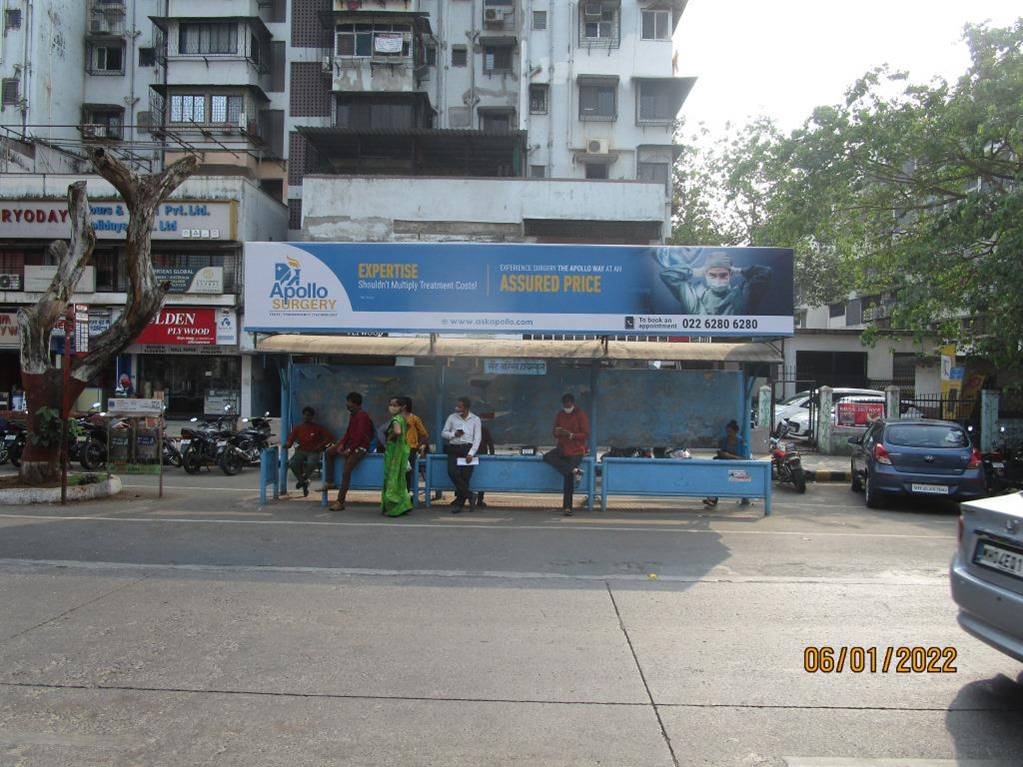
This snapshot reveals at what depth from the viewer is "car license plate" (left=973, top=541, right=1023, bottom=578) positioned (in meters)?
4.21

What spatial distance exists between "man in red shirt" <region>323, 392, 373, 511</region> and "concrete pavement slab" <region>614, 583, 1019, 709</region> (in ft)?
18.1

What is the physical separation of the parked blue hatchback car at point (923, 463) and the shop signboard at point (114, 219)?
824 inches

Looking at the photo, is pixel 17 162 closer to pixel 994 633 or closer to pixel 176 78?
pixel 176 78

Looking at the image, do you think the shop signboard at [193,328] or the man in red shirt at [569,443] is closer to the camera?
the man in red shirt at [569,443]

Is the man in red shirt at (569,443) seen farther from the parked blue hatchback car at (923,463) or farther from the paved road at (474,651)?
the parked blue hatchback car at (923,463)

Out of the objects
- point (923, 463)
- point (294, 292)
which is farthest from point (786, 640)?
point (294, 292)

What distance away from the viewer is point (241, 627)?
568 centimetres

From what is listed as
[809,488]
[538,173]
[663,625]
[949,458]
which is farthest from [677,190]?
[663,625]

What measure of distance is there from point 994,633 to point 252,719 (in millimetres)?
4012

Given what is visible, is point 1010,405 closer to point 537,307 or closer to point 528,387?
point 528,387

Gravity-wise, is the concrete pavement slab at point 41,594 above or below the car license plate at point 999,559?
below

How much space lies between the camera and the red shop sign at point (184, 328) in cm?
2575
